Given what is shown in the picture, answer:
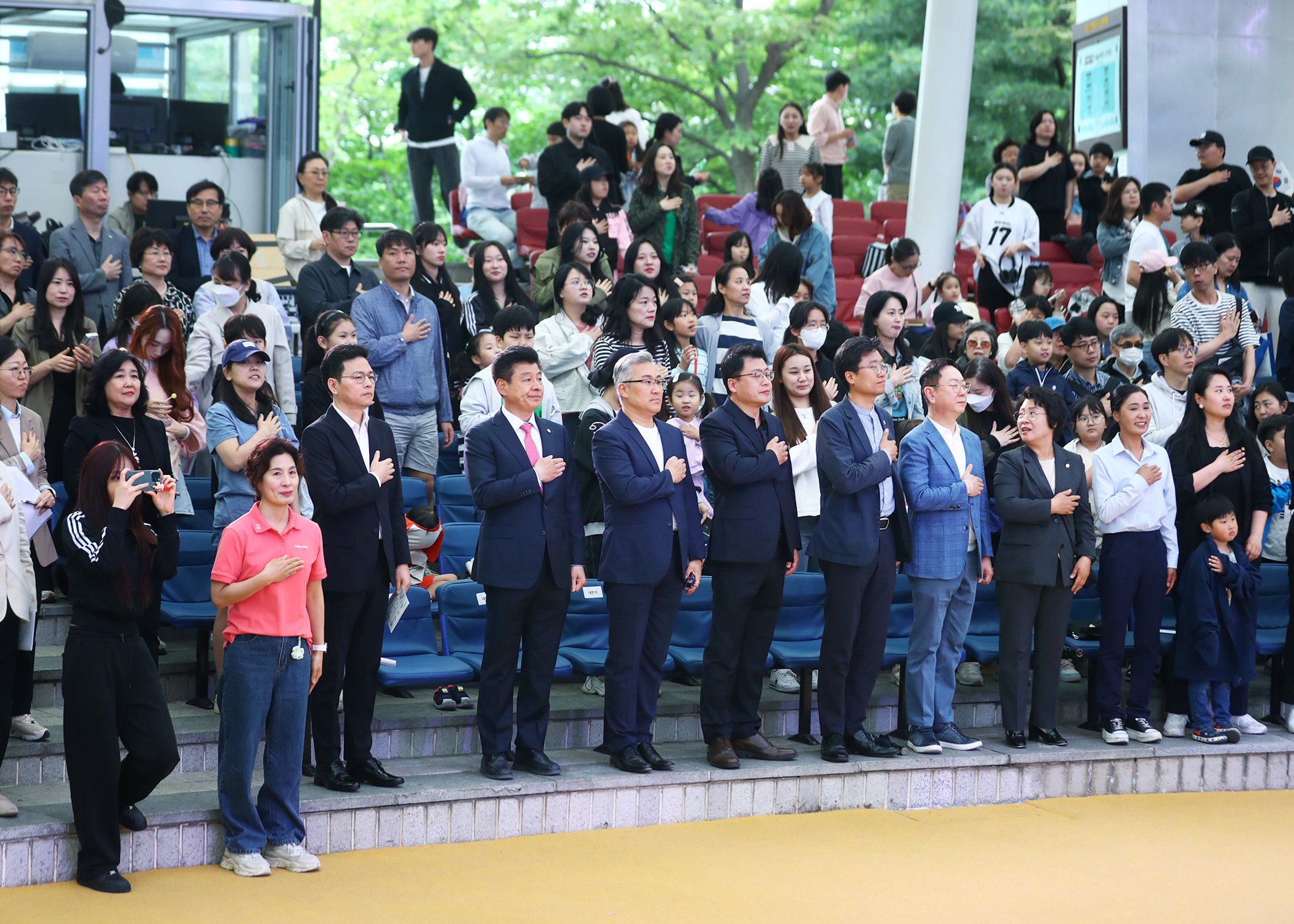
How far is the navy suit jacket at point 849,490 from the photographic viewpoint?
5.97 metres

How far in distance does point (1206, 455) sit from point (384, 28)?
835 inches

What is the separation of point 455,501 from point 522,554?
5.85ft

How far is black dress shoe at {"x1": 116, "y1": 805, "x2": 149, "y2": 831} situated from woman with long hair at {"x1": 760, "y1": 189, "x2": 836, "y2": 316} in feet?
20.0

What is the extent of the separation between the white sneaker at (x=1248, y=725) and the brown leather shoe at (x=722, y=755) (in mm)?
2750

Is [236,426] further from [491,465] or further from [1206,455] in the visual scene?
[1206,455]

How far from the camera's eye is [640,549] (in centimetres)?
569

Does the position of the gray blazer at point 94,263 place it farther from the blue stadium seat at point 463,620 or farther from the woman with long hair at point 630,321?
the blue stadium seat at point 463,620

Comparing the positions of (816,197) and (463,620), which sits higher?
(816,197)

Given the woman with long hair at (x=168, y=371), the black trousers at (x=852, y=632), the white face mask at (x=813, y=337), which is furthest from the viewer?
the white face mask at (x=813, y=337)

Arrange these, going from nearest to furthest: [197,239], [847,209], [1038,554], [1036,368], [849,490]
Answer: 1. [849,490]
2. [1038,554]
3. [1036,368]
4. [197,239]
5. [847,209]

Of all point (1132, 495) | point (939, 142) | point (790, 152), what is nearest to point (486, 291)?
point (1132, 495)

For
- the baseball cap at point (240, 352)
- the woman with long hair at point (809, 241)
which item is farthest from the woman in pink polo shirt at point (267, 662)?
the woman with long hair at point (809, 241)

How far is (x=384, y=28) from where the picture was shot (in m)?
25.3

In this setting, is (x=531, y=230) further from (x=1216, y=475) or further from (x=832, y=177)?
(x=1216, y=475)
